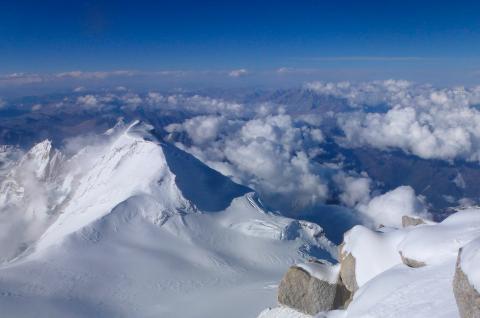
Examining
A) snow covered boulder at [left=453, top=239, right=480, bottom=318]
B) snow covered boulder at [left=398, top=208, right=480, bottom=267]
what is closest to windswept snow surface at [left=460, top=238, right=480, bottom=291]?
snow covered boulder at [left=453, top=239, right=480, bottom=318]

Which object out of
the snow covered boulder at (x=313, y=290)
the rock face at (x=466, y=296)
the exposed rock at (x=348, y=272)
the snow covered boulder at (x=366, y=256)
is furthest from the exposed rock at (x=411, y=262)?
the rock face at (x=466, y=296)

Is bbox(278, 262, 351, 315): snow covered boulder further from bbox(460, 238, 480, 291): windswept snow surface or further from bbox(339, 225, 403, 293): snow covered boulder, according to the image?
bbox(460, 238, 480, 291): windswept snow surface

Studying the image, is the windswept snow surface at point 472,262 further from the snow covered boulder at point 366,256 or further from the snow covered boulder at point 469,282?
the snow covered boulder at point 366,256

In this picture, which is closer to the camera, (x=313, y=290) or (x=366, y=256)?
(x=366, y=256)

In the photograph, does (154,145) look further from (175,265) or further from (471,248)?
(471,248)

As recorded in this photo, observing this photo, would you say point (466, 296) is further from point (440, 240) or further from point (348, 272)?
point (348, 272)

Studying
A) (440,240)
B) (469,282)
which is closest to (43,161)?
(440,240)
